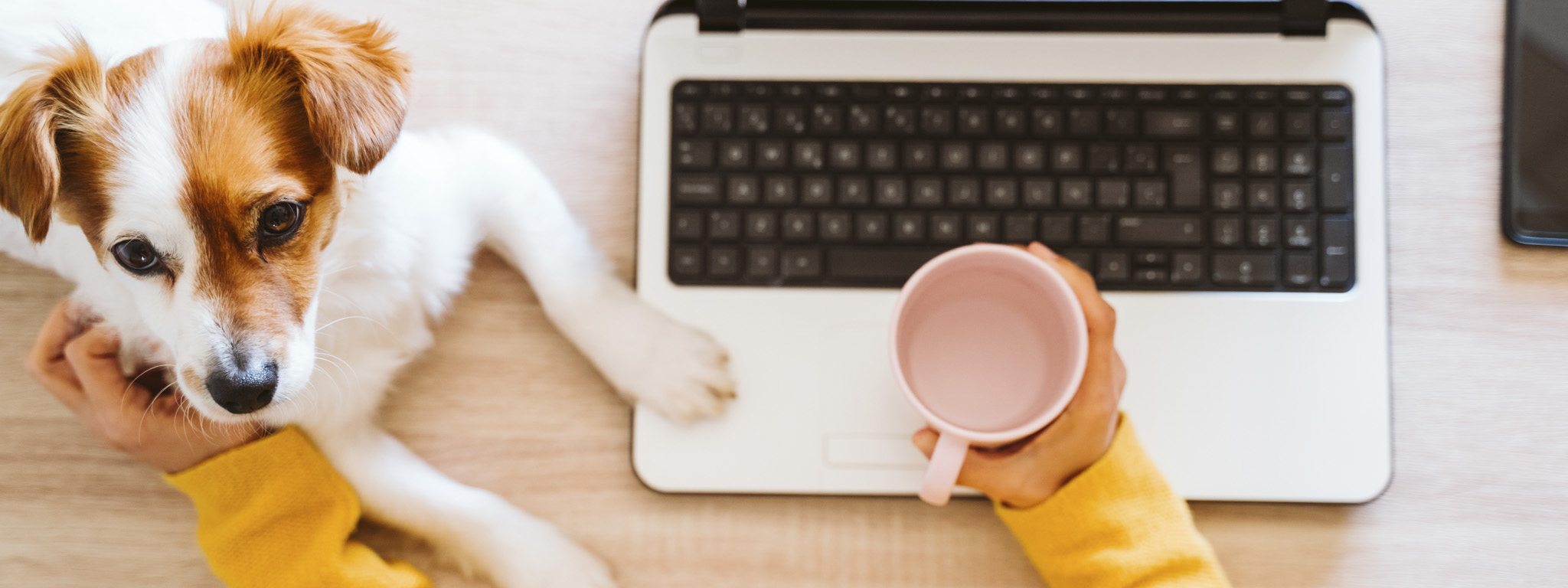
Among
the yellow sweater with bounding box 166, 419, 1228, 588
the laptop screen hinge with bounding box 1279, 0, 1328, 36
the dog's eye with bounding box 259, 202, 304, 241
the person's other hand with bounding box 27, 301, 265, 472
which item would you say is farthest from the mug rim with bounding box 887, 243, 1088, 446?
the person's other hand with bounding box 27, 301, 265, 472

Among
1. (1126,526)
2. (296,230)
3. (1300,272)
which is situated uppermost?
(296,230)

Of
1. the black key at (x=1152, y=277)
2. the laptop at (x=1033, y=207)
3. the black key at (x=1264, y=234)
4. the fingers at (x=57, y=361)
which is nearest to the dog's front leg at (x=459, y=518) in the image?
the laptop at (x=1033, y=207)

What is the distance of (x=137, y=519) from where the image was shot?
890 mm

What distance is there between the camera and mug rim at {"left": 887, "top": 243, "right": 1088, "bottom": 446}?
70cm

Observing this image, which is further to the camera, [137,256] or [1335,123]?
[1335,123]

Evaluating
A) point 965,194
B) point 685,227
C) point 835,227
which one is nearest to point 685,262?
point 685,227

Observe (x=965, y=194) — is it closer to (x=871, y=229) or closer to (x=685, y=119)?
(x=871, y=229)

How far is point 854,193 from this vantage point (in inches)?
33.8

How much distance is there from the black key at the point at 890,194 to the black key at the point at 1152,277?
0.68 feet

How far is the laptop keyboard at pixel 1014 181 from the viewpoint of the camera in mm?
838

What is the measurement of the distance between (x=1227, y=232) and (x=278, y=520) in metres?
0.86

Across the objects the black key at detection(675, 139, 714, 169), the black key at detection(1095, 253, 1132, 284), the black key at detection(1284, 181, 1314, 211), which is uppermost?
the black key at detection(675, 139, 714, 169)

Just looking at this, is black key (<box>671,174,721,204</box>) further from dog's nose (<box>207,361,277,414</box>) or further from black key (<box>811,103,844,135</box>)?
dog's nose (<box>207,361,277,414</box>)

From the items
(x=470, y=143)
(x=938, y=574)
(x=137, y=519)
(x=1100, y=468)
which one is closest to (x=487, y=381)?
(x=470, y=143)
